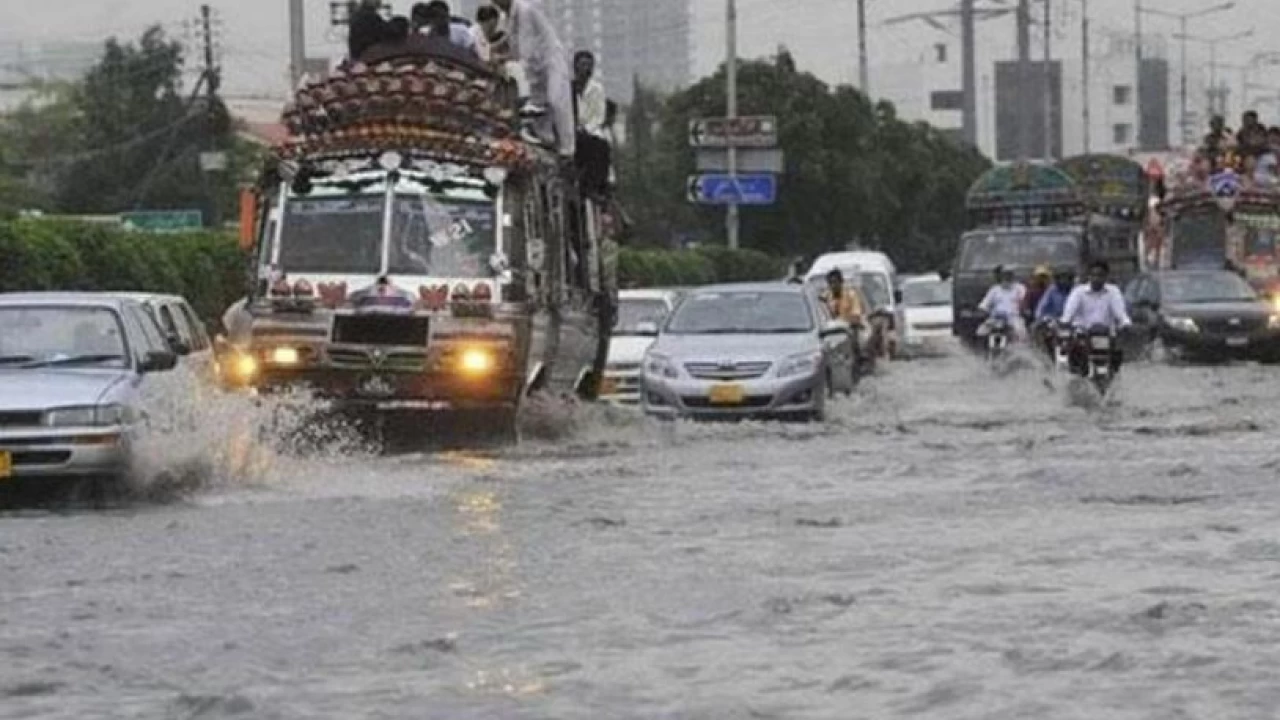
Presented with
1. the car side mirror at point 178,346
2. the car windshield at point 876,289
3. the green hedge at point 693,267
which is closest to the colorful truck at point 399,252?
the car side mirror at point 178,346

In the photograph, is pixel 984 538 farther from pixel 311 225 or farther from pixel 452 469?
pixel 311 225

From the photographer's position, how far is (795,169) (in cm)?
7531

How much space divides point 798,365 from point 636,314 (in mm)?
6918

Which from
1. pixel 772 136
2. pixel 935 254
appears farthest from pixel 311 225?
pixel 935 254

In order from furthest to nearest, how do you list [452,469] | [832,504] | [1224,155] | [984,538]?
[1224,155] < [452,469] < [832,504] < [984,538]

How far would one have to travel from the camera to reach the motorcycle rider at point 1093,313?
91.4ft

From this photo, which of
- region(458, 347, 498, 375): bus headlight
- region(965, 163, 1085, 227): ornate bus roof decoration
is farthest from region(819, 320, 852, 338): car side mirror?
region(965, 163, 1085, 227): ornate bus roof decoration

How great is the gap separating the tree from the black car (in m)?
35.4

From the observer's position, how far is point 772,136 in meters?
60.5

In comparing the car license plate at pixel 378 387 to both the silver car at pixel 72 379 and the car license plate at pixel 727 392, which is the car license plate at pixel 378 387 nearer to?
the silver car at pixel 72 379

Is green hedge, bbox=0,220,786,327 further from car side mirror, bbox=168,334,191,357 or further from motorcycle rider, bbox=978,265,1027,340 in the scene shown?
car side mirror, bbox=168,334,191,357

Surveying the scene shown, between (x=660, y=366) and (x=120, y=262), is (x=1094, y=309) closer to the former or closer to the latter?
(x=660, y=366)

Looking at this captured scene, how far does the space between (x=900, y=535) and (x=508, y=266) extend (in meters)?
6.64

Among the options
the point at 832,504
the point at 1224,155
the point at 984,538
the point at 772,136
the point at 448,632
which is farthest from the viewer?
the point at 772,136
